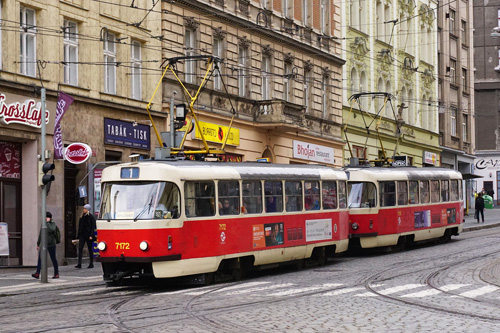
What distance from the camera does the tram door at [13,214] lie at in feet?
88.7

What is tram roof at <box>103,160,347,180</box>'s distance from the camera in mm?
20141

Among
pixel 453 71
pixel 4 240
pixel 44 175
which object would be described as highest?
pixel 453 71

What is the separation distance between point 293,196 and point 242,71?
14987 millimetres

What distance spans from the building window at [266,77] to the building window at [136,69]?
29.3 ft

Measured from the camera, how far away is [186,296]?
58.6 feet

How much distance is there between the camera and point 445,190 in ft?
117

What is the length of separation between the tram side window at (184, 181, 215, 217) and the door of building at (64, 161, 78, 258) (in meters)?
9.47

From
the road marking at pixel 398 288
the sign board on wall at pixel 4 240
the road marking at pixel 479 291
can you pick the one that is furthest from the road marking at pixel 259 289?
the sign board on wall at pixel 4 240

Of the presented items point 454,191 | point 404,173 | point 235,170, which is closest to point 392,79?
point 454,191

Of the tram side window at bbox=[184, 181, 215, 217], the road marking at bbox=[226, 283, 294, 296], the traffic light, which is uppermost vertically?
the traffic light

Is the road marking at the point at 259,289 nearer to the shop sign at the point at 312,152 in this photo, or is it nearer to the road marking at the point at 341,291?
the road marking at the point at 341,291

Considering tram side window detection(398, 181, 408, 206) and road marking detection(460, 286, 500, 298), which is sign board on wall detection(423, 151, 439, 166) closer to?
tram side window detection(398, 181, 408, 206)

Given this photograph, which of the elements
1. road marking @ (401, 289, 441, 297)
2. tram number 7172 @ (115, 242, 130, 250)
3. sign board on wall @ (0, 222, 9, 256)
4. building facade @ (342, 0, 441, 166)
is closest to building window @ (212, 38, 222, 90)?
building facade @ (342, 0, 441, 166)

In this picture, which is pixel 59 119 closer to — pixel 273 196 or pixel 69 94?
pixel 69 94
